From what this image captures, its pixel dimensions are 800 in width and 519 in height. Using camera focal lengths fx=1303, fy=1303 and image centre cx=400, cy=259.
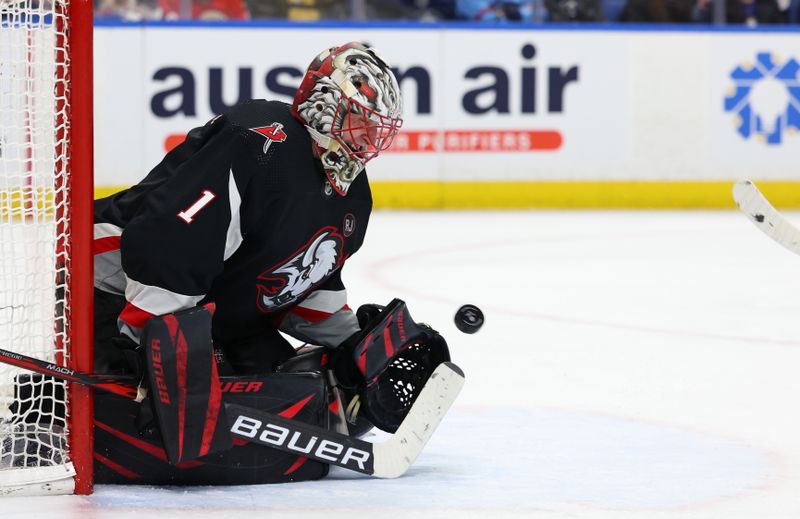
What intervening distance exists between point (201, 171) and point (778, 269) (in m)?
Result: 3.59

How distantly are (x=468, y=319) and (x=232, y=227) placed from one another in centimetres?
48

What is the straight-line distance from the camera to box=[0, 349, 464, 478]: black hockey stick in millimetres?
1896

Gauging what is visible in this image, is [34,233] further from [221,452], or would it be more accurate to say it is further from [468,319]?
[468,319]

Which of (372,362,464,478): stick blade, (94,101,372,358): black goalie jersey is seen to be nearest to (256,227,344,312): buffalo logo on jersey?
(94,101,372,358): black goalie jersey

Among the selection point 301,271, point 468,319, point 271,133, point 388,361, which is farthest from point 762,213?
point 271,133

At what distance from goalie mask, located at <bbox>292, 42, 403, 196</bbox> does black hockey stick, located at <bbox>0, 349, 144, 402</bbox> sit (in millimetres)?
450

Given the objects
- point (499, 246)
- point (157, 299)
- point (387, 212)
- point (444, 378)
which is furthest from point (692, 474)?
point (387, 212)

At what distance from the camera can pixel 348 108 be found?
2008 millimetres

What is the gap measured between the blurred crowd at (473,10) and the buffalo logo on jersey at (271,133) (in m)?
4.97

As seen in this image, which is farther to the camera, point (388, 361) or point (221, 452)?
point (388, 361)

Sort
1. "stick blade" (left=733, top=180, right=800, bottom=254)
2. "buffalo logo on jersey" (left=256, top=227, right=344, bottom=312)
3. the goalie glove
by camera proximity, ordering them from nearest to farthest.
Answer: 1. "buffalo logo on jersey" (left=256, top=227, right=344, bottom=312)
2. the goalie glove
3. "stick blade" (left=733, top=180, right=800, bottom=254)

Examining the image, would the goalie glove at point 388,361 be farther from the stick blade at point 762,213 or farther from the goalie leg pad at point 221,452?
the stick blade at point 762,213

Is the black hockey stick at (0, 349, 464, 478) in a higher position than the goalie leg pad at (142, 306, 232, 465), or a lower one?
lower

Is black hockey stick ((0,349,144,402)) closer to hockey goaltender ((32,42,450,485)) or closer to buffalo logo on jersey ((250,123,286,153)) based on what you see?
hockey goaltender ((32,42,450,485))
